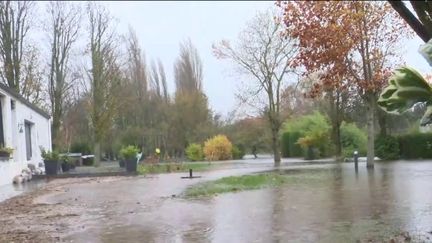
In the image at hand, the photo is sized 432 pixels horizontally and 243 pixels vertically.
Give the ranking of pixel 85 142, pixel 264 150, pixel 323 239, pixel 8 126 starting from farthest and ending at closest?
pixel 264 150 → pixel 85 142 → pixel 8 126 → pixel 323 239

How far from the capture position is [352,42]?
1705 cm

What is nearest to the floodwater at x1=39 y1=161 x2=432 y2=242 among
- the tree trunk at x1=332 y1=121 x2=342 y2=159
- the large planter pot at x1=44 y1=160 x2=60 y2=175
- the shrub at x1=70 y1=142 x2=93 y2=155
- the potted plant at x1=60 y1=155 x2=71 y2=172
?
the large planter pot at x1=44 y1=160 x2=60 y2=175

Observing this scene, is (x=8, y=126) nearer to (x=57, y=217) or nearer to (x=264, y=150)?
(x=57, y=217)

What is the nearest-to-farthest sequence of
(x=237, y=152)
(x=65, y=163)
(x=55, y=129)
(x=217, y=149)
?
(x=65, y=163), (x=55, y=129), (x=217, y=149), (x=237, y=152)

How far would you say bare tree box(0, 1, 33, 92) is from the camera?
38.4m

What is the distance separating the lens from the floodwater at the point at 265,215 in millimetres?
7859

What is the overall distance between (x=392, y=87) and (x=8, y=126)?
65.6 ft

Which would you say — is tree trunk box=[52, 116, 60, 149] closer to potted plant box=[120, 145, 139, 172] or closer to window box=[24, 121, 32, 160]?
window box=[24, 121, 32, 160]

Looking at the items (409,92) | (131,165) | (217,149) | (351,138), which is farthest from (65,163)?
(409,92)

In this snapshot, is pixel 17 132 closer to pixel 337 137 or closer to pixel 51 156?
pixel 51 156

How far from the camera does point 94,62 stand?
39.4 metres

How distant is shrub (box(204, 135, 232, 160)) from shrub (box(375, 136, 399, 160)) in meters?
16.7

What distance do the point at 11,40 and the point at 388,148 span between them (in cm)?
2570

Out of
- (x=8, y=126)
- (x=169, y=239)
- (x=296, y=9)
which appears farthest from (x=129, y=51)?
(x=169, y=239)
